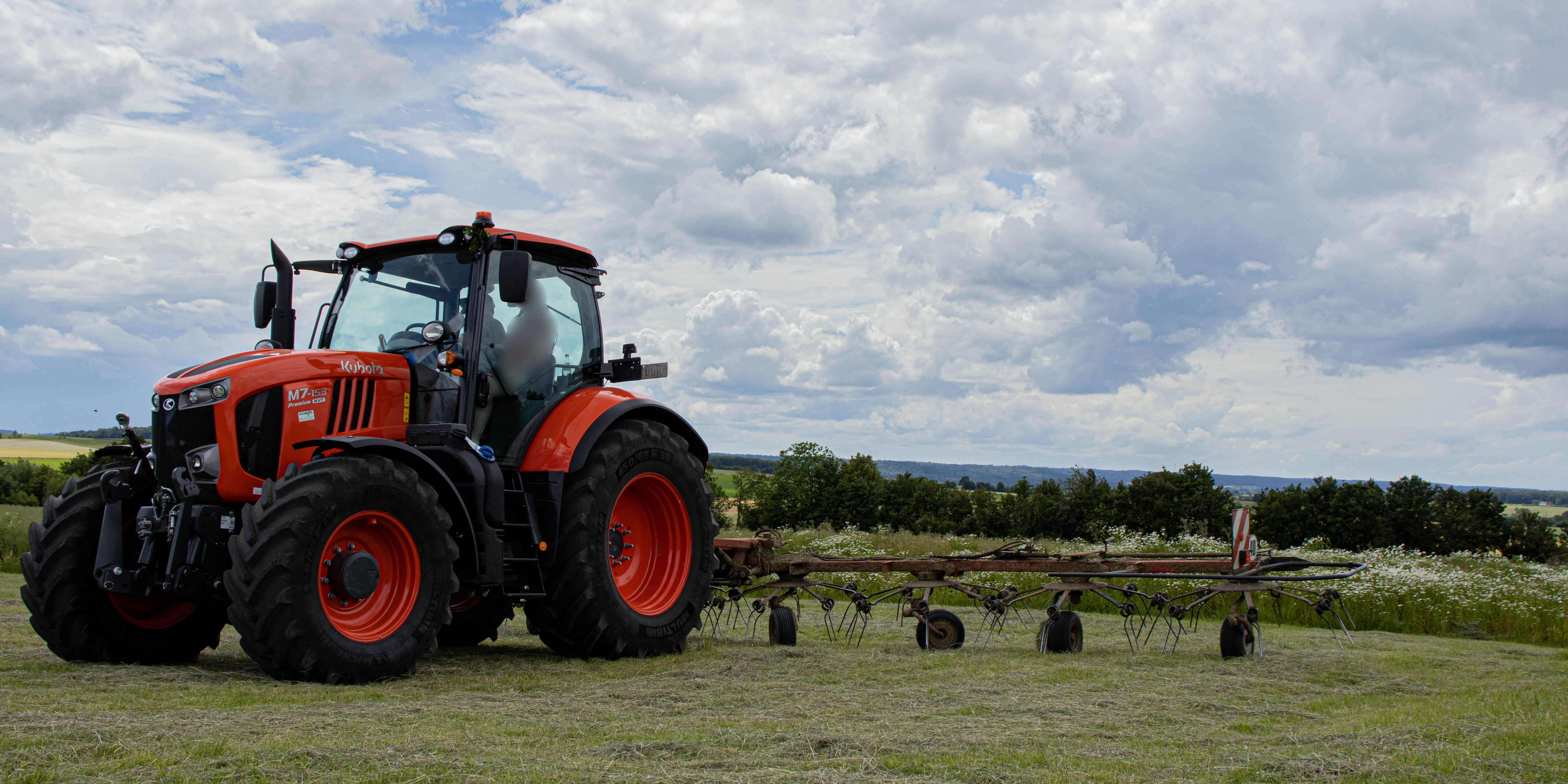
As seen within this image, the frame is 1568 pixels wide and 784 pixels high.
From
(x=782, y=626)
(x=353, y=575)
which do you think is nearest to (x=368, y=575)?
(x=353, y=575)

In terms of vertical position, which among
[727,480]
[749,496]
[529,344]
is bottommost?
[749,496]

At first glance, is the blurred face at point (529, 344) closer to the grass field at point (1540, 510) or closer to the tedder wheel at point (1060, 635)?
the tedder wheel at point (1060, 635)

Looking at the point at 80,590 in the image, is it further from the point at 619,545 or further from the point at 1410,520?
the point at 1410,520

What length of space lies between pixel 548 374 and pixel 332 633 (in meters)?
2.74

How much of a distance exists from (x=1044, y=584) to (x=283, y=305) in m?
6.14

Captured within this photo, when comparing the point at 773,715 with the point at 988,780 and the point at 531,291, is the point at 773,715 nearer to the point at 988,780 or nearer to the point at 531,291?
the point at 988,780

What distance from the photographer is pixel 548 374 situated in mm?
7918

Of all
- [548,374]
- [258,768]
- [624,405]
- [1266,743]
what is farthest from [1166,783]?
[548,374]

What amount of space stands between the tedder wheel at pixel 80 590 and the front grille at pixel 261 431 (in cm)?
86

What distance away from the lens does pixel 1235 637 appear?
26.6 feet

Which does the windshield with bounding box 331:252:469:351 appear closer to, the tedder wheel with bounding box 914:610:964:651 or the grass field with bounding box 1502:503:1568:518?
the tedder wheel with bounding box 914:610:964:651

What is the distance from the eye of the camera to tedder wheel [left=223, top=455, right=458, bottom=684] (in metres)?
5.38

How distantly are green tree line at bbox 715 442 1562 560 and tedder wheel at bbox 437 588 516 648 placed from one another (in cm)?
1392

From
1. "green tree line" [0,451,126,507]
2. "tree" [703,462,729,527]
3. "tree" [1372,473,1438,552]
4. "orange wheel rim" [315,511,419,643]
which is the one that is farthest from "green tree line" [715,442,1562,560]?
"green tree line" [0,451,126,507]
